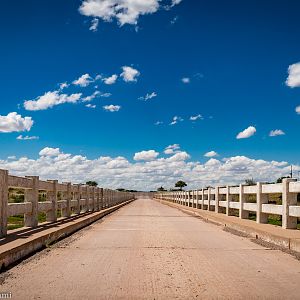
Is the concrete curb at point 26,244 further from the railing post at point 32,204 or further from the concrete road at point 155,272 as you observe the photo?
the railing post at point 32,204

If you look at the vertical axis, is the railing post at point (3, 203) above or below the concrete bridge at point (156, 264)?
above

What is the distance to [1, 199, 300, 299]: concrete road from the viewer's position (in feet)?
18.3

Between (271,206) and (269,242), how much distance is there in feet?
7.90

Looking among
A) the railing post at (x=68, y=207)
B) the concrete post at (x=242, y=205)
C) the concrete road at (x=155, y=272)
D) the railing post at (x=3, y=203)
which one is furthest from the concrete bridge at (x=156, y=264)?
the concrete post at (x=242, y=205)

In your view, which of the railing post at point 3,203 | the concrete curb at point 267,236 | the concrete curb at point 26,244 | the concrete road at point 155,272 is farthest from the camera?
Result: the concrete curb at point 267,236

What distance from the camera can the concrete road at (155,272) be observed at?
18.3 feet

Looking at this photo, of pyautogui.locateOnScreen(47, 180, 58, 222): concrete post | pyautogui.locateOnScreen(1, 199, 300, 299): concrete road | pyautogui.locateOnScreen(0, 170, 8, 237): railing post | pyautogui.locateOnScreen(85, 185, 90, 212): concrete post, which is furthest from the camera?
pyautogui.locateOnScreen(85, 185, 90, 212): concrete post

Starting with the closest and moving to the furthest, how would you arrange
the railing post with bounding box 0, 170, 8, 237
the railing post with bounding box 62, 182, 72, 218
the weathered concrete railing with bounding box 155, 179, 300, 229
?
the railing post with bounding box 0, 170, 8, 237 → the weathered concrete railing with bounding box 155, 179, 300, 229 → the railing post with bounding box 62, 182, 72, 218

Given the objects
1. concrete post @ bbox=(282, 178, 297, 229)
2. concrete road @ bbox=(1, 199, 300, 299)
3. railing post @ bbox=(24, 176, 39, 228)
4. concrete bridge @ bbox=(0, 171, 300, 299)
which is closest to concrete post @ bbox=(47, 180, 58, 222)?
concrete bridge @ bbox=(0, 171, 300, 299)

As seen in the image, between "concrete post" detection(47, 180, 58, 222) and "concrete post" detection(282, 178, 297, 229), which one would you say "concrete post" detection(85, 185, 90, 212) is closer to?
"concrete post" detection(47, 180, 58, 222)

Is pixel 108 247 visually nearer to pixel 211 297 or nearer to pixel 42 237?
pixel 42 237

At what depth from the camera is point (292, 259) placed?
27.0 feet

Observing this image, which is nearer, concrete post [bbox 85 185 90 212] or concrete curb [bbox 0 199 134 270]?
concrete curb [bbox 0 199 134 270]

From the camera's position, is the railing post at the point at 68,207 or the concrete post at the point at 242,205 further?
the concrete post at the point at 242,205
